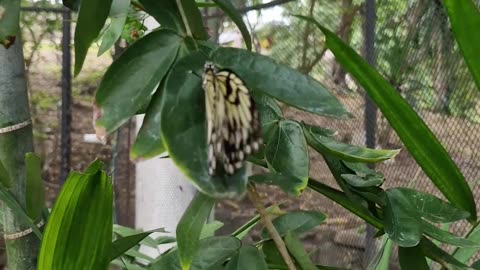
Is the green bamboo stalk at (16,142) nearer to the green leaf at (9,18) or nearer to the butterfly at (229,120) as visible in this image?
the green leaf at (9,18)

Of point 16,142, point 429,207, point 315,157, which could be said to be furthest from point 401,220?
point 315,157

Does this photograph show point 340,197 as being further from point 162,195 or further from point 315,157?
point 315,157

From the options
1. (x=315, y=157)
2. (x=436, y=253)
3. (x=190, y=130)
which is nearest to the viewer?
(x=190, y=130)

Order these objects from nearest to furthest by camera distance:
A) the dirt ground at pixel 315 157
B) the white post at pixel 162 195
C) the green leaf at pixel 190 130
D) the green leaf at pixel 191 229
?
the green leaf at pixel 190 130
the green leaf at pixel 191 229
the dirt ground at pixel 315 157
the white post at pixel 162 195

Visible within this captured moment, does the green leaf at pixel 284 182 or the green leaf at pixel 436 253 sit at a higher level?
the green leaf at pixel 284 182

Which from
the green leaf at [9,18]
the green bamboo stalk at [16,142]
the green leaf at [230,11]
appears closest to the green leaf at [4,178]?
the green bamboo stalk at [16,142]

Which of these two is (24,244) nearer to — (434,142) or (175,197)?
(434,142)

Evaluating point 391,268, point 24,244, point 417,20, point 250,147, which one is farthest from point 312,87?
point 391,268
